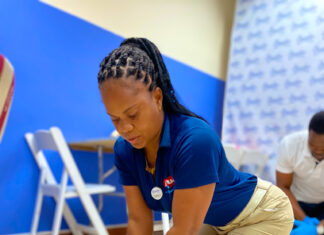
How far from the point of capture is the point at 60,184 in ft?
5.97

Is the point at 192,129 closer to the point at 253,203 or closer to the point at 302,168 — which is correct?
the point at 253,203

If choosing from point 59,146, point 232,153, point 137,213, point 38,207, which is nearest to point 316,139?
point 232,153

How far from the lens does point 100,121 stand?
2469 millimetres

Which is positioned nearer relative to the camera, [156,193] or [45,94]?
[156,193]

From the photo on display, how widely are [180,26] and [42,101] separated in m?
1.65

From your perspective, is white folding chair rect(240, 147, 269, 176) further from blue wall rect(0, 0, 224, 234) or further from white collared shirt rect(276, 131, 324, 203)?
blue wall rect(0, 0, 224, 234)

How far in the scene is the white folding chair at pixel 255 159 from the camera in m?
2.98

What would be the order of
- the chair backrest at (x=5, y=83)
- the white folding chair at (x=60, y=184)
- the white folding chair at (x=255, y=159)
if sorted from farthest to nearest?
the white folding chair at (x=255, y=159), the white folding chair at (x=60, y=184), the chair backrest at (x=5, y=83)

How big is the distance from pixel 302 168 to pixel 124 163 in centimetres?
143

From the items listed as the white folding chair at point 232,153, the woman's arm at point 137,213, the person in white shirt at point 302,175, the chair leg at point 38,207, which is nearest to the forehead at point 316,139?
the person in white shirt at point 302,175

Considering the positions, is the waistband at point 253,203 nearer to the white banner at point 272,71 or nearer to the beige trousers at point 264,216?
the beige trousers at point 264,216

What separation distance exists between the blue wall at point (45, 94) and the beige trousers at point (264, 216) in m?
1.44

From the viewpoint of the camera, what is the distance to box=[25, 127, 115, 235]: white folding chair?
173cm

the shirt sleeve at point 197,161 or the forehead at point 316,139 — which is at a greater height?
the shirt sleeve at point 197,161
